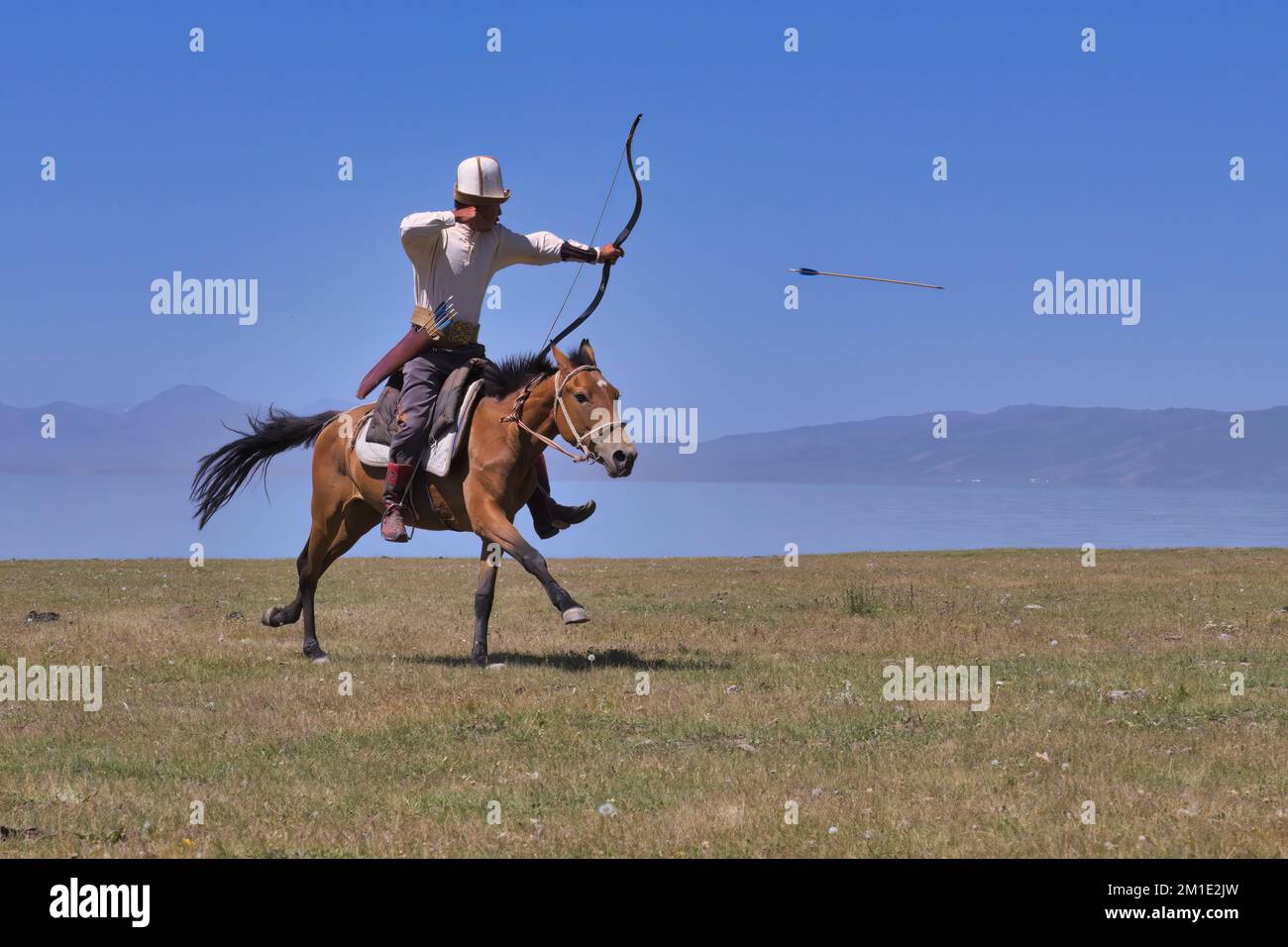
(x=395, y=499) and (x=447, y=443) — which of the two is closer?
(x=447, y=443)

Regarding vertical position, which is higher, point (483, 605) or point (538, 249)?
point (538, 249)

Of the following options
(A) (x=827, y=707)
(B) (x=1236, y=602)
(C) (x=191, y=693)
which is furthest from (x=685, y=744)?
(B) (x=1236, y=602)

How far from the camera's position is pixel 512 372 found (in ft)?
55.7

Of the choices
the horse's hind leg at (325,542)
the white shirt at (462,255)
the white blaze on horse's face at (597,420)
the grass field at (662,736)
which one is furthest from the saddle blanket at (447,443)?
the grass field at (662,736)

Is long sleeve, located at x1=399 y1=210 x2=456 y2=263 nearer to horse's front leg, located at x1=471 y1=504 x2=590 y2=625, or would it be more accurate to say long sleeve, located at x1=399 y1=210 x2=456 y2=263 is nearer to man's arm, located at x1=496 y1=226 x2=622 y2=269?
man's arm, located at x1=496 y1=226 x2=622 y2=269

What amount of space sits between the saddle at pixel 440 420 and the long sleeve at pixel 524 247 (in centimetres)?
133

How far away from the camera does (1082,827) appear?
904 cm

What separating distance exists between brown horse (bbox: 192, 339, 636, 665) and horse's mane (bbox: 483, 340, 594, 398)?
0.04ft

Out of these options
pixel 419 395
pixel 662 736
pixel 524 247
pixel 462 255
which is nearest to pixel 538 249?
pixel 524 247

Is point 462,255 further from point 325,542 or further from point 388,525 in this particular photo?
point 325,542

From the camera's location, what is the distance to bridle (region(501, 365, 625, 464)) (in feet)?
50.5

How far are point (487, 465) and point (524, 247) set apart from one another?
288cm

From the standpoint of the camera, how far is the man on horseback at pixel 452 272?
55.1 feet

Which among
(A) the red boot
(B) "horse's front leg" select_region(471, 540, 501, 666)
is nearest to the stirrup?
(A) the red boot
